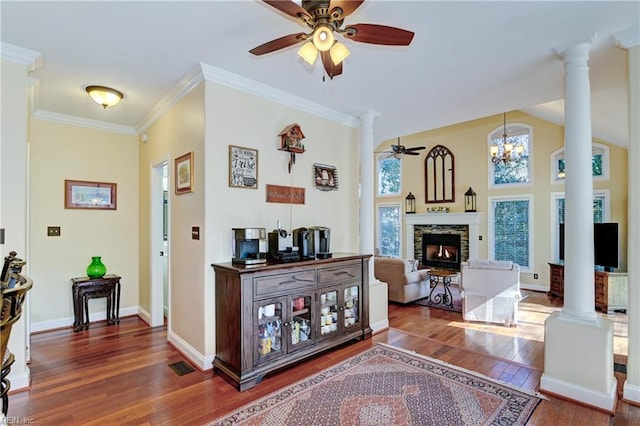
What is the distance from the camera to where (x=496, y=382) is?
267cm

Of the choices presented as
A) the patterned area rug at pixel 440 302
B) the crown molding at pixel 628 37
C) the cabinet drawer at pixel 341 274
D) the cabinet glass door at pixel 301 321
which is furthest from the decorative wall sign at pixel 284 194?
the patterned area rug at pixel 440 302

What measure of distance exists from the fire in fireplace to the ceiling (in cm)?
403

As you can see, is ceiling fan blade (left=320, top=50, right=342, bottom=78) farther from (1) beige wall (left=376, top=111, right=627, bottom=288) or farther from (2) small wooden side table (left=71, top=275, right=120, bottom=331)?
(1) beige wall (left=376, top=111, right=627, bottom=288)

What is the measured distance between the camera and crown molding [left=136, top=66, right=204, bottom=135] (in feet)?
9.75

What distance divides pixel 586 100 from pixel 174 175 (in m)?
3.81

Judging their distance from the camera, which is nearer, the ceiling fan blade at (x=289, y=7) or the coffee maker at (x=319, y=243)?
the ceiling fan blade at (x=289, y=7)

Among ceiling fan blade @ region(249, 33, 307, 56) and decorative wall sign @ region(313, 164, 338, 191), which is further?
decorative wall sign @ region(313, 164, 338, 191)

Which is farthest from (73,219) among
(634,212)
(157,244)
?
(634,212)

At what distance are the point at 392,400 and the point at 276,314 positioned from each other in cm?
115

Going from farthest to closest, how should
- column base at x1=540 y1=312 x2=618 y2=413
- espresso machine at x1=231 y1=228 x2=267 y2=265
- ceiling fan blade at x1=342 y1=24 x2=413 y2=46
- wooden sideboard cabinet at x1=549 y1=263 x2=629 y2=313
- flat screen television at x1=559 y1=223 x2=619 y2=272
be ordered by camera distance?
flat screen television at x1=559 y1=223 x2=619 y2=272
wooden sideboard cabinet at x1=549 y1=263 x2=629 y2=313
espresso machine at x1=231 y1=228 x2=267 y2=265
column base at x1=540 y1=312 x2=618 y2=413
ceiling fan blade at x1=342 y1=24 x2=413 y2=46

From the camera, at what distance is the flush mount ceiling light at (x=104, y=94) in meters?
3.18

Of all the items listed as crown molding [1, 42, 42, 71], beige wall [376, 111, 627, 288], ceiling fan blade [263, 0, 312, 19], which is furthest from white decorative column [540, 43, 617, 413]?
crown molding [1, 42, 42, 71]

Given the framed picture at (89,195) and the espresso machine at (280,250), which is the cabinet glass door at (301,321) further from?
the framed picture at (89,195)

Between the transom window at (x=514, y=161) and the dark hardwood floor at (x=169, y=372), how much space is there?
3.28 meters
